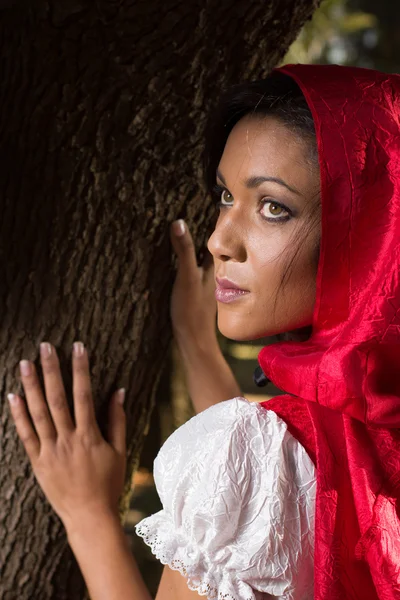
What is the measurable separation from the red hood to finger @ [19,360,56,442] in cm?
57

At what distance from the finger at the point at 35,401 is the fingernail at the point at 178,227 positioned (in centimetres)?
40

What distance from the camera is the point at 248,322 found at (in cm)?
111

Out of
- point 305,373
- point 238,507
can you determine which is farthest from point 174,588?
point 305,373

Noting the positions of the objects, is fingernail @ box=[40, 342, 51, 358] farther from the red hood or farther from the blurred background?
the red hood

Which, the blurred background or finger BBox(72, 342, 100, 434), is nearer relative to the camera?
finger BBox(72, 342, 100, 434)

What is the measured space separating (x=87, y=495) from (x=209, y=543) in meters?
0.47

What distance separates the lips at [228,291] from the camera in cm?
110

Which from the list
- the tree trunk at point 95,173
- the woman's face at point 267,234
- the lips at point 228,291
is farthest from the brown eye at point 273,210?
the tree trunk at point 95,173

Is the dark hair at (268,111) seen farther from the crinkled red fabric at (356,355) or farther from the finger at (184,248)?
the finger at (184,248)

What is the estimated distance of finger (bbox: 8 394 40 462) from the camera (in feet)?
4.67

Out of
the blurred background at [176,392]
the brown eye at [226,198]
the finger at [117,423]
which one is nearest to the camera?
the brown eye at [226,198]

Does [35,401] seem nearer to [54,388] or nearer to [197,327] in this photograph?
[54,388]

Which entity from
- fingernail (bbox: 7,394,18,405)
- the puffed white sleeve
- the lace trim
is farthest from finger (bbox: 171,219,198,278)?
the lace trim

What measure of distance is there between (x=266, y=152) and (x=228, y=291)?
0.71 ft
